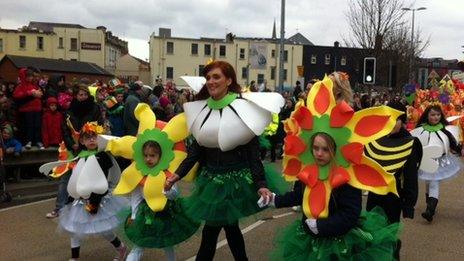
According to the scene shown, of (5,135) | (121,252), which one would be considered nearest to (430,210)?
(121,252)

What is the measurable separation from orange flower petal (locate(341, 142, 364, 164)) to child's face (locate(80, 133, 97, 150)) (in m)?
2.96

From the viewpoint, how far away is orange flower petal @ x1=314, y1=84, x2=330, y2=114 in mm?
4289

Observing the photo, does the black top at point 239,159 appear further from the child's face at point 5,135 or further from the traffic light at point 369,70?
the traffic light at point 369,70

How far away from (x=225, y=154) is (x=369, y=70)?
542 inches

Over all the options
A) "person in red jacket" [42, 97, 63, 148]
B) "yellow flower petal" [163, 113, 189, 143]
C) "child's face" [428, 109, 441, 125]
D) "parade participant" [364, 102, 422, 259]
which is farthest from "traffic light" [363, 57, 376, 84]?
"yellow flower petal" [163, 113, 189, 143]

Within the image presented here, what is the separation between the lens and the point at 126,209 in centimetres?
570

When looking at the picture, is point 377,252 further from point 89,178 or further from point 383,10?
point 383,10

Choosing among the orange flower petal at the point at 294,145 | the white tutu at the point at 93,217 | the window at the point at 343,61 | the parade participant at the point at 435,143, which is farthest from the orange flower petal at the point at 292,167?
the window at the point at 343,61

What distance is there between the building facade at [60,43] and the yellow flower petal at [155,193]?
75640 millimetres

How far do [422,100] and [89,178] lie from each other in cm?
722

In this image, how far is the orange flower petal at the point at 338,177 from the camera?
4.14 meters

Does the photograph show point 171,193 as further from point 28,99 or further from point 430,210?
point 28,99

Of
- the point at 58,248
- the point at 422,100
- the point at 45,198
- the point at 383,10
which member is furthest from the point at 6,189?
the point at 383,10

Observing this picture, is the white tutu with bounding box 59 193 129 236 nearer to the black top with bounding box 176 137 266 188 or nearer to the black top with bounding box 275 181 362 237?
the black top with bounding box 176 137 266 188
